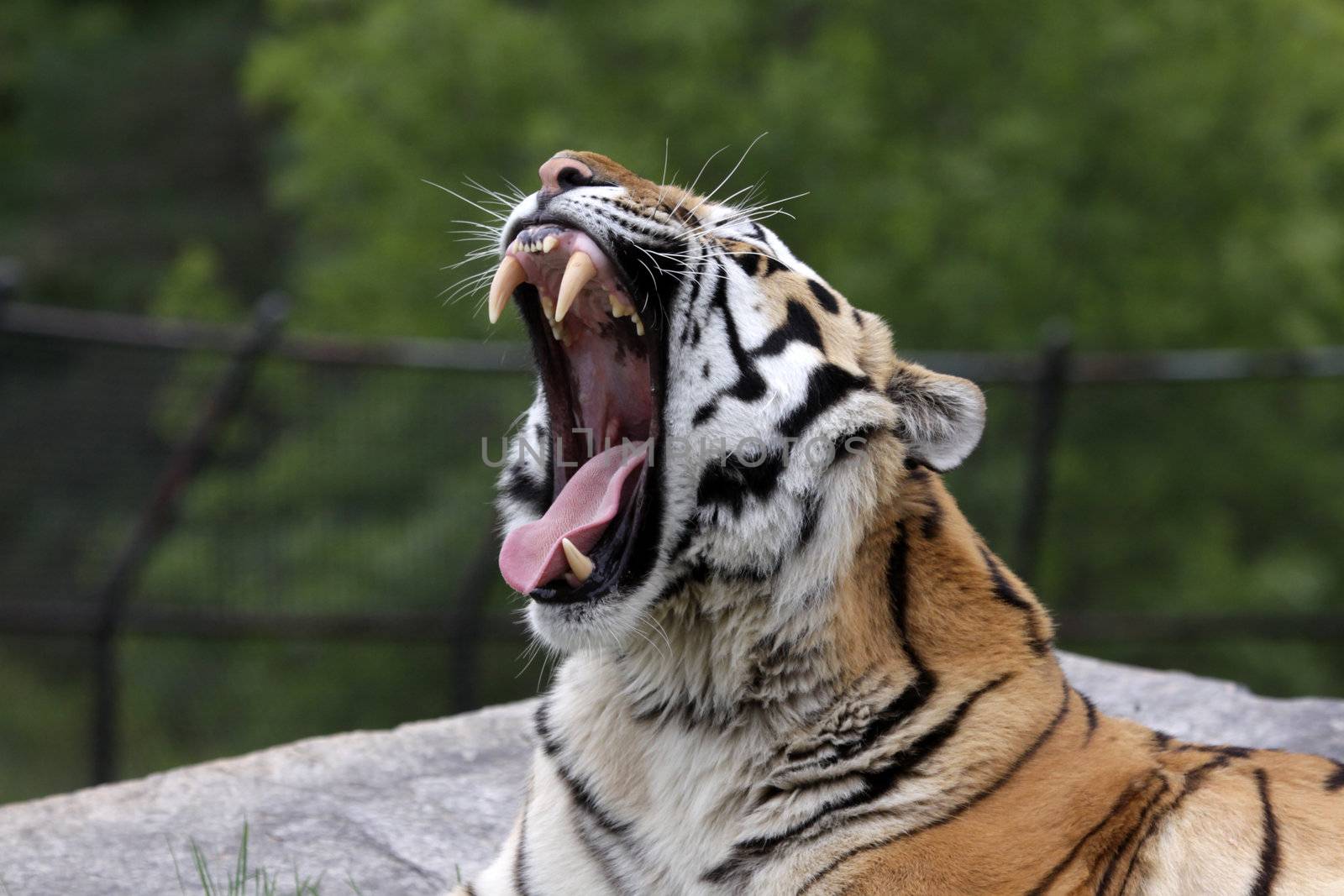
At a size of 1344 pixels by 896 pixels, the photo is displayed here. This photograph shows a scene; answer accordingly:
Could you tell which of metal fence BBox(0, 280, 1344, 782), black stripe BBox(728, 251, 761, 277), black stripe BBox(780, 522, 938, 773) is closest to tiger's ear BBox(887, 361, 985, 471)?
black stripe BBox(780, 522, 938, 773)

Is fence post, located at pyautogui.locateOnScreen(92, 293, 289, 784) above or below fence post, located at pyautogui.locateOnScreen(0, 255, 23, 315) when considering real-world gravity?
below

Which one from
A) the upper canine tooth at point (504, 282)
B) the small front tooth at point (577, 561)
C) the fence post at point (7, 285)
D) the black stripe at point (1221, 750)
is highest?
the fence post at point (7, 285)

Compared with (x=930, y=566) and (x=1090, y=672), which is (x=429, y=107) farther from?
(x=930, y=566)

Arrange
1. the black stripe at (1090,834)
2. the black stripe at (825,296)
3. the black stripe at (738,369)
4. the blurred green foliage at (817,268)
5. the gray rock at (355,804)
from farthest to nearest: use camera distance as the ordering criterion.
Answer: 1. the blurred green foliage at (817,268)
2. the gray rock at (355,804)
3. the black stripe at (825,296)
4. the black stripe at (738,369)
5. the black stripe at (1090,834)

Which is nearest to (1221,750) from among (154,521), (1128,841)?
(1128,841)

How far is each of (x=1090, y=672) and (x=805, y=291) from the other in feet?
6.06

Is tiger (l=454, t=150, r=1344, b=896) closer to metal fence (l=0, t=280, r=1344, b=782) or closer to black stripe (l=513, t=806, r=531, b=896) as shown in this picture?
black stripe (l=513, t=806, r=531, b=896)

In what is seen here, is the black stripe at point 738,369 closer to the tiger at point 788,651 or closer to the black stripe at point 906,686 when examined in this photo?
the tiger at point 788,651

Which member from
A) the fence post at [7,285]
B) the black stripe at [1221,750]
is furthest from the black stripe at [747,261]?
the fence post at [7,285]

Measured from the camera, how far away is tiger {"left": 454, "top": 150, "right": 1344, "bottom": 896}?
6.26 ft

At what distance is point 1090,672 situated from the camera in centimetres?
365

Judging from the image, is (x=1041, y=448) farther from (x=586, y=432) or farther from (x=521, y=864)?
(x=521, y=864)

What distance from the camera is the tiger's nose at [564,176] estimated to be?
6.93 feet

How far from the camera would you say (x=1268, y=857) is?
1915 mm
